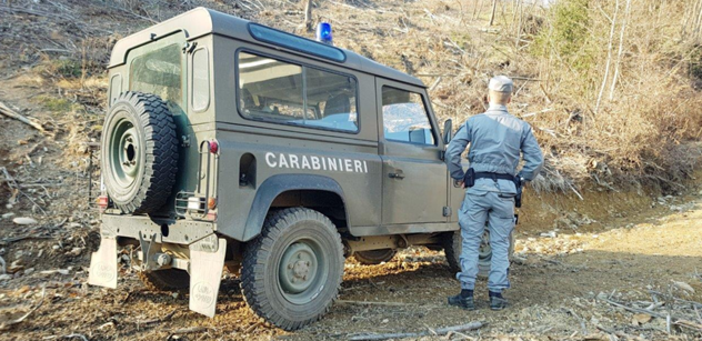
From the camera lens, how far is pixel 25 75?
337 inches

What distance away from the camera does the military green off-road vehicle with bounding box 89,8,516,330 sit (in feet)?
11.1

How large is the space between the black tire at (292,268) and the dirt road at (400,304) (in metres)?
0.16

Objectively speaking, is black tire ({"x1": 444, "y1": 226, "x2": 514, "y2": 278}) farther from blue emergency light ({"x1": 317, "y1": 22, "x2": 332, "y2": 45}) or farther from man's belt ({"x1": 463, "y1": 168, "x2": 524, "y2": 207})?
blue emergency light ({"x1": 317, "y1": 22, "x2": 332, "y2": 45})

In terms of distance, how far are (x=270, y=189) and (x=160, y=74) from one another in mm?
1382

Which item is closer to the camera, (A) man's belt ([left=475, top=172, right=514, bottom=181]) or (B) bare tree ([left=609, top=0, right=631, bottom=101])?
(A) man's belt ([left=475, top=172, right=514, bottom=181])

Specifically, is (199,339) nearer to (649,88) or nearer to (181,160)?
(181,160)

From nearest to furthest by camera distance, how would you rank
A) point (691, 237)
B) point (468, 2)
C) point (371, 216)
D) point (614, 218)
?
1. point (371, 216)
2. point (691, 237)
3. point (614, 218)
4. point (468, 2)

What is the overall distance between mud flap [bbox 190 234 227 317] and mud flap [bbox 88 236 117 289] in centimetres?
96

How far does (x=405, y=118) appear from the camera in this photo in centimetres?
505

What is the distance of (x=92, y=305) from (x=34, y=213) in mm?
2441

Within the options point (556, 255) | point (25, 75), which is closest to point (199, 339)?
point (556, 255)

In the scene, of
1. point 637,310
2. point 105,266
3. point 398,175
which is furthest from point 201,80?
point 637,310

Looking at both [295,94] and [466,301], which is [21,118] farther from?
[466,301]

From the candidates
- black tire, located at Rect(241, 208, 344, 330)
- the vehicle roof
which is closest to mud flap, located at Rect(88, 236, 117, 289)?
black tire, located at Rect(241, 208, 344, 330)
